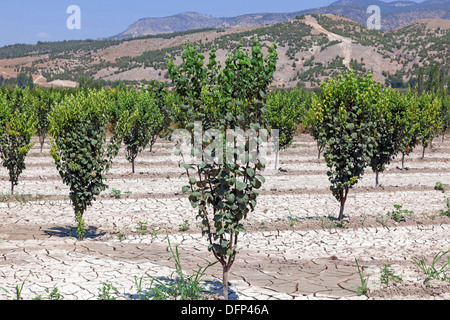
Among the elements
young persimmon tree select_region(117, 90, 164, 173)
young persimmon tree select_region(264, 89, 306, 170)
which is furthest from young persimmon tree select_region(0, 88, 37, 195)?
young persimmon tree select_region(264, 89, 306, 170)

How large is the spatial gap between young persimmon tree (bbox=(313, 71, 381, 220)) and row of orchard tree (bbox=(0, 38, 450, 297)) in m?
0.02

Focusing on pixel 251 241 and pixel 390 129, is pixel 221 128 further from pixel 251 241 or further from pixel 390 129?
pixel 390 129

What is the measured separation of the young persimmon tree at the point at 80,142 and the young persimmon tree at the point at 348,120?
3.89 metres

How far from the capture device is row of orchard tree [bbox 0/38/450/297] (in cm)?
452

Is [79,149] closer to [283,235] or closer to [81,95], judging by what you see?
[81,95]

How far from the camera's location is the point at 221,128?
4.59 meters

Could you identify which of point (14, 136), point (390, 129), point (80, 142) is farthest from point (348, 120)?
point (14, 136)

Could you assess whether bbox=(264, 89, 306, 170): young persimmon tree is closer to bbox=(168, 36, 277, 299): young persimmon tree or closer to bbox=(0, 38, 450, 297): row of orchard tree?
bbox=(0, 38, 450, 297): row of orchard tree

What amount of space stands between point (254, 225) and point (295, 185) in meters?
5.29

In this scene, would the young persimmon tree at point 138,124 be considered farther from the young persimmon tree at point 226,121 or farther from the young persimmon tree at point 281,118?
the young persimmon tree at point 226,121

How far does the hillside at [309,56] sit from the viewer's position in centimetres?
11344

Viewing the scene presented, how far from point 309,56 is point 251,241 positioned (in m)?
121
